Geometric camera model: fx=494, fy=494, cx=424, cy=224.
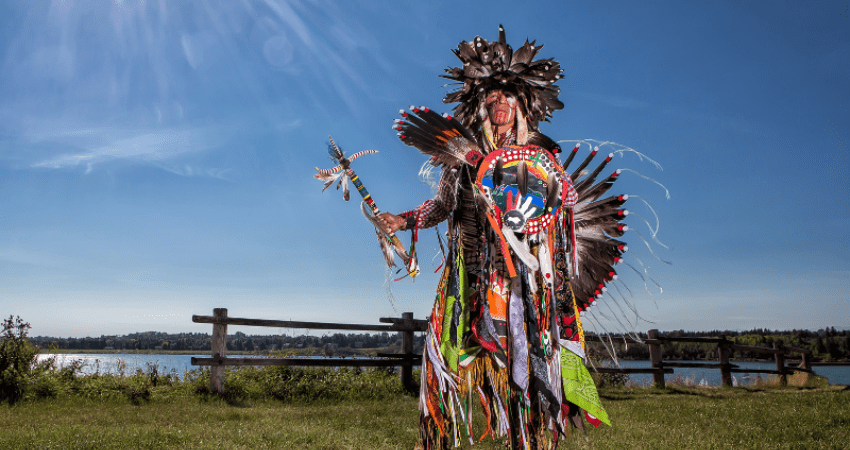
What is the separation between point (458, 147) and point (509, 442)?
1.44 meters

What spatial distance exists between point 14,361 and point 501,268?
7.26 meters

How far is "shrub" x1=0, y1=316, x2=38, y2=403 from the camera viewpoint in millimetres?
6391

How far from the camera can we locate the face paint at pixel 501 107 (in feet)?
8.41

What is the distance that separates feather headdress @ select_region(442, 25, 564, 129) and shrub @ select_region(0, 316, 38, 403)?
717 cm

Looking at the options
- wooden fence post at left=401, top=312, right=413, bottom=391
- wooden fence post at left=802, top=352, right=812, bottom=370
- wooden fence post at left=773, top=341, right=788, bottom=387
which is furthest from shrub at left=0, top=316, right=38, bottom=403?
wooden fence post at left=802, top=352, right=812, bottom=370

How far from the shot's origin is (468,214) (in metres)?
2.52

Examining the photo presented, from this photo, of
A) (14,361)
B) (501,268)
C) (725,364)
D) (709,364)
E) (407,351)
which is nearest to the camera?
(501,268)

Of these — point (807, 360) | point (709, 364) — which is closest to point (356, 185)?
point (709, 364)

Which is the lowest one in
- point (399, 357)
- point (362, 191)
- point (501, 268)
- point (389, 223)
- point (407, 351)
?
point (399, 357)

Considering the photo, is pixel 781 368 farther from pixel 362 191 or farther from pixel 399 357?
pixel 362 191

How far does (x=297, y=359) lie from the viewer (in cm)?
742

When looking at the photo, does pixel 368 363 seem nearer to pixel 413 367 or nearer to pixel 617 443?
pixel 413 367

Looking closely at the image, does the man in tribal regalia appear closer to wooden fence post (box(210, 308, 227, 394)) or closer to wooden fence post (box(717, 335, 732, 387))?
wooden fence post (box(210, 308, 227, 394))

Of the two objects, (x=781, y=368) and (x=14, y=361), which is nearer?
(x=14, y=361)
